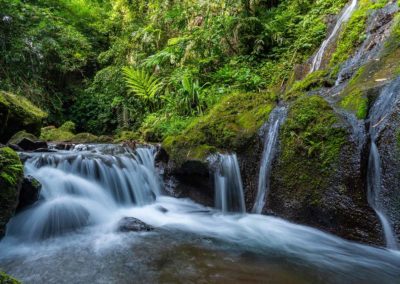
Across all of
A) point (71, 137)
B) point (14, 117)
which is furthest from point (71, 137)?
point (14, 117)

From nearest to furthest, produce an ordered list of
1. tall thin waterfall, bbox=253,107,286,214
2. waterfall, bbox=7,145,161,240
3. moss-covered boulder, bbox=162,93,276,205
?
waterfall, bbox=7,145,161,240 → tall thin waterfall, bbox=253,107,286,214 → moss-covered boulder, bbox=162,93,276,205

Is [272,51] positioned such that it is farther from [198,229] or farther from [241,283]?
[241,283]

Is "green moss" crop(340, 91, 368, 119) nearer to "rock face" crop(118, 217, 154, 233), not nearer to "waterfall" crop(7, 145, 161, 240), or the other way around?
"rock face" crop(118, 217, 154, 233)

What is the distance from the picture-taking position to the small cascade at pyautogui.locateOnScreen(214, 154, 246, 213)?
491 centimetres

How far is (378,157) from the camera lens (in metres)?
3.55

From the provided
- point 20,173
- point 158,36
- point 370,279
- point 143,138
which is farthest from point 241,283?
point 158,36

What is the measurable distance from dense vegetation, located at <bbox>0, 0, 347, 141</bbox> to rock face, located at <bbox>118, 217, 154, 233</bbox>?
3.64 meters

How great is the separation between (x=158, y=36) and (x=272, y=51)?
17.9ft

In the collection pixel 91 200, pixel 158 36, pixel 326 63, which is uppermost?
pixel 158 36

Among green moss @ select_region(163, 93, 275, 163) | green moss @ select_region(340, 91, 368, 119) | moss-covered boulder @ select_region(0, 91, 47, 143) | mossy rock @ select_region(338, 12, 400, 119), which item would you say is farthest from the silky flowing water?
moss-covered boulder @ select_region(0, 91, 47, 143)

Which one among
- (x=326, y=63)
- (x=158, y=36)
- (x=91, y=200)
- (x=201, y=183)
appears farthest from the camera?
(x=158, y=36)

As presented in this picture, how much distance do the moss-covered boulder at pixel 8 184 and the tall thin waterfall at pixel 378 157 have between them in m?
4.09

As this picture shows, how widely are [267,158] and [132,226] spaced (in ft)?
7.26

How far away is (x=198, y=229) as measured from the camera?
4.25m
